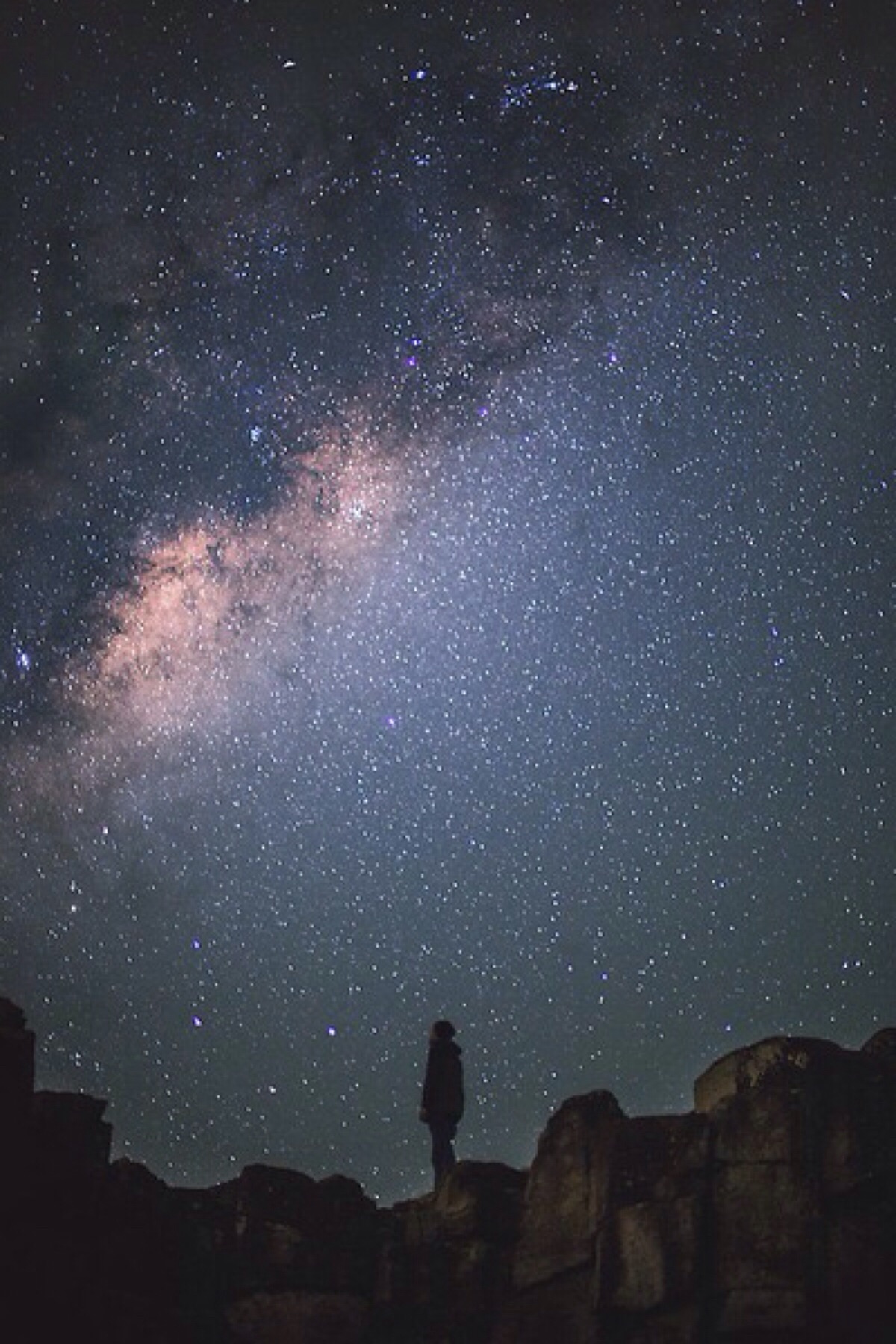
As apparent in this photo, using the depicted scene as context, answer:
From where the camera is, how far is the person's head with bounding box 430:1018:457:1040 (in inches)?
539

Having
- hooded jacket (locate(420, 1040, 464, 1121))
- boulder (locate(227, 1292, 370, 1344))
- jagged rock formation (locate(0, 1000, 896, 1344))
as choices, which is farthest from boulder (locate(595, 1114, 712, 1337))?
hooded jacket (locate(420, 1040, 464, 1121))

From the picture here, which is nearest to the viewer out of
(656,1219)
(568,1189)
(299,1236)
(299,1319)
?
(656,1219)

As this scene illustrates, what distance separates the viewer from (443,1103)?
1321 centimetres

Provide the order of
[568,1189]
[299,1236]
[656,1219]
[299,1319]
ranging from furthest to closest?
[299,1236] < [568,1189] < [299,1319] < [656,1219]

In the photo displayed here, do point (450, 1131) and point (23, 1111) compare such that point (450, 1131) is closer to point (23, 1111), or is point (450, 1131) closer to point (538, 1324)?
point (538, 1324)

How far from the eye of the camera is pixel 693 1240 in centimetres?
924

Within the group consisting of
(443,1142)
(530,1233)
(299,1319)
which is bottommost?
(299,1319)

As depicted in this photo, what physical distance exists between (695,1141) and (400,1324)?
3.04m

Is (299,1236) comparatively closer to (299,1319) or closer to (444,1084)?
(299,1319)

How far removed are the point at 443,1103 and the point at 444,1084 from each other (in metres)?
0.19

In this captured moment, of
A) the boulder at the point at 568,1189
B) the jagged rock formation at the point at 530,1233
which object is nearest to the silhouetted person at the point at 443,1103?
the jagged rock formation at the point at 530,1233

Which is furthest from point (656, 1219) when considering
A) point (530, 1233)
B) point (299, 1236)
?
point (299, 1236)

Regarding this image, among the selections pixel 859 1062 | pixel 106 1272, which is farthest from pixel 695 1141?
pixel 106 1272

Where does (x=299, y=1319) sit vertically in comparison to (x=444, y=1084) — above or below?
below
